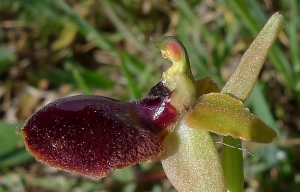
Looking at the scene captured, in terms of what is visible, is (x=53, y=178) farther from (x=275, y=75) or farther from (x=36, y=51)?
(x=275, y=75)

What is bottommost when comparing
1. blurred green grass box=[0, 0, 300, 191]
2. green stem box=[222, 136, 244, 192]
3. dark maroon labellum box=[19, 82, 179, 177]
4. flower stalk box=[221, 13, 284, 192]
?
blurred green grass box=[0, 0, 300, 191]

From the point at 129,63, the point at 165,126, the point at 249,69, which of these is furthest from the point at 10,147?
the point at 249,69

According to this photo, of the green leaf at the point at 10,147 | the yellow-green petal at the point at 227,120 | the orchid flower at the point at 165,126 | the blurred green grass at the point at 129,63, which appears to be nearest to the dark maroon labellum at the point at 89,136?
the orchid flower at the point at 165,126

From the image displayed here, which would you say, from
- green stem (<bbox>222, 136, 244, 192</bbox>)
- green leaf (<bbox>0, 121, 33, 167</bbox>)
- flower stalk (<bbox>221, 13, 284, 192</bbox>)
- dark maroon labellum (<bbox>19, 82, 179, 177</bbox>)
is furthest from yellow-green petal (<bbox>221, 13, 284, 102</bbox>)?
green leaf (<bbox>0, 121, 33, 167</bbox>)

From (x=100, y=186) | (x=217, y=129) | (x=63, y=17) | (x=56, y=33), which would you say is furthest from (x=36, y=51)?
(x=217, y=129)

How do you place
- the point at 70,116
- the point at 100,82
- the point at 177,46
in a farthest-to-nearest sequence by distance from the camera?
the point at 100,82, the point at 177,46, the point at 70,116

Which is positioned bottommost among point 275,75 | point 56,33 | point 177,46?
point 56,33

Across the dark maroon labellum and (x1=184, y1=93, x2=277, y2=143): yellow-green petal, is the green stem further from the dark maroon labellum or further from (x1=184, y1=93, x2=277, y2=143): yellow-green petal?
the dark maroon labellum
